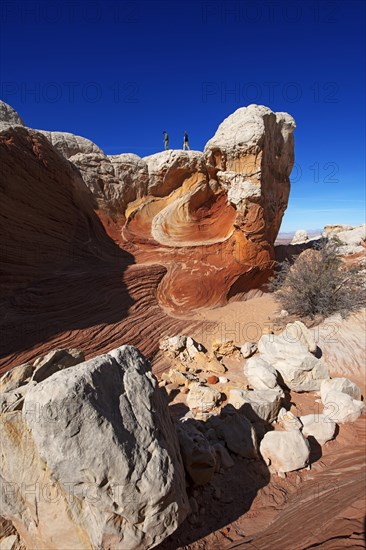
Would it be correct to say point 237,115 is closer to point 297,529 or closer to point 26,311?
point 26,311

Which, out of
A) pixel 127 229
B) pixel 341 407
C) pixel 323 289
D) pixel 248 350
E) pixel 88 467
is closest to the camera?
pixel 88 467

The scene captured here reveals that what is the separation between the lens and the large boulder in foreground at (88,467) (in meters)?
1.79

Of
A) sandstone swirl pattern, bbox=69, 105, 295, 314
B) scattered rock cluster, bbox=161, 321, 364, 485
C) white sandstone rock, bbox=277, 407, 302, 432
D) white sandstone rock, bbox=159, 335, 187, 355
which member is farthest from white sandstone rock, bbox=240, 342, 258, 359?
sandstone swirl pattern, bbox=69, 105, 295, 314

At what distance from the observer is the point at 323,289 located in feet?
22.5

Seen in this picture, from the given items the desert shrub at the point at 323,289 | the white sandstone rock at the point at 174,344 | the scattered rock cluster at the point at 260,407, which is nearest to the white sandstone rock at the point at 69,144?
the white sandstone rock at the point at 174,344

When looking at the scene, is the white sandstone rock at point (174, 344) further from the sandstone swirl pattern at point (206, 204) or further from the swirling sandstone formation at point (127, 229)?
the sandstone swirl pattern at point (206, 204)

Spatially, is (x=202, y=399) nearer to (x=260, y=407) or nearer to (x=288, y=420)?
(x=260, y=407)

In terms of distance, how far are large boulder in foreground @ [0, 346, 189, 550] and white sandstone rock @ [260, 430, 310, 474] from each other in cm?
139

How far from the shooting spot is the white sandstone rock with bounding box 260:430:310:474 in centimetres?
310

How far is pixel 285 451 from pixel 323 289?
470 cm

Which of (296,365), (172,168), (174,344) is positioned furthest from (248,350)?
(172,168)

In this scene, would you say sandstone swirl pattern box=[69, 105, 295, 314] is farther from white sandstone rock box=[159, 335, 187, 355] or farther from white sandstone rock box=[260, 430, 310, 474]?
white sandstone rock box=[260, 430, 310, 474]

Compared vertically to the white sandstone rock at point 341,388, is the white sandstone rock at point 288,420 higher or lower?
lower

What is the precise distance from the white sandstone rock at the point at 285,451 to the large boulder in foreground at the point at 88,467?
1.39m
